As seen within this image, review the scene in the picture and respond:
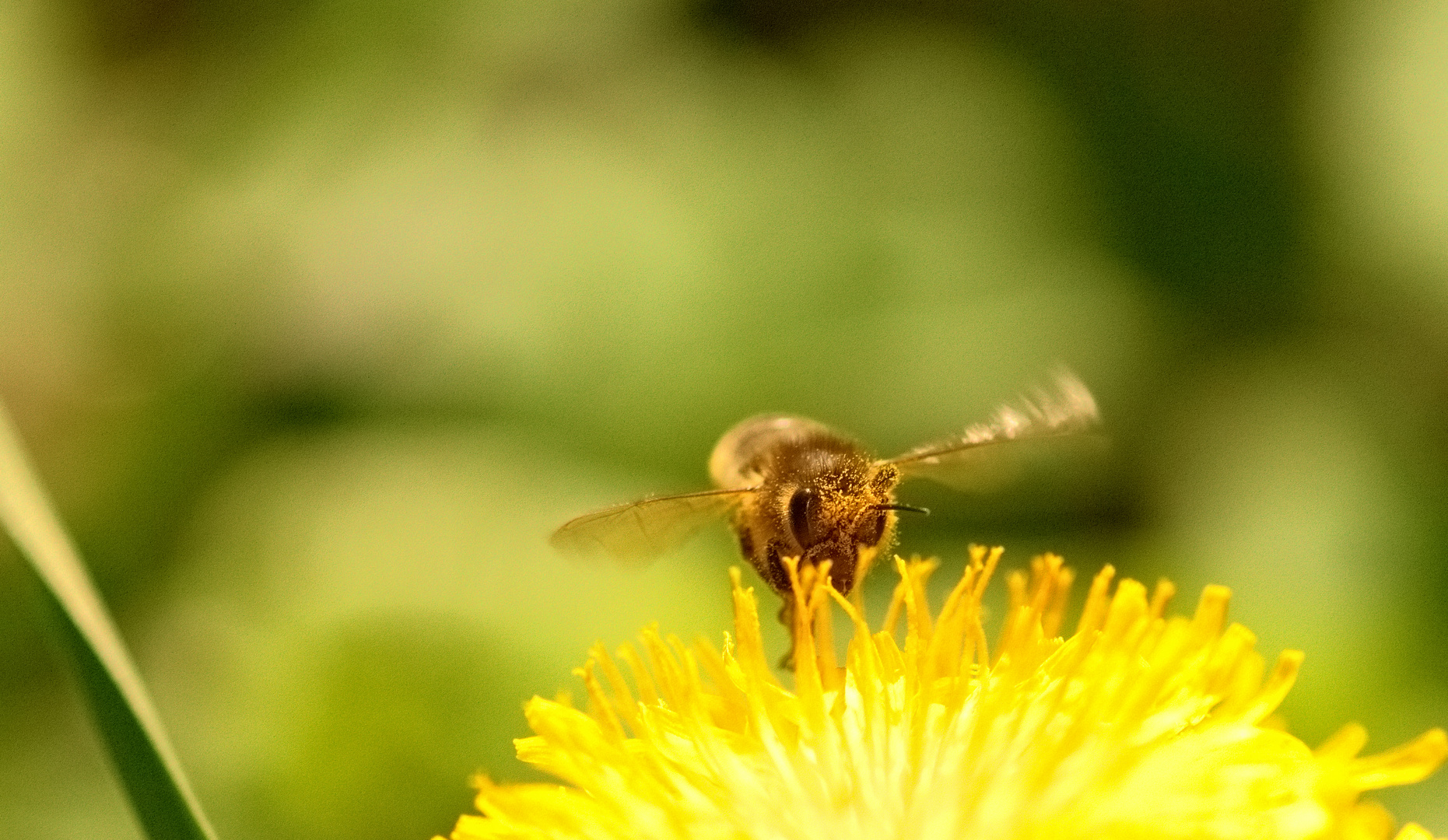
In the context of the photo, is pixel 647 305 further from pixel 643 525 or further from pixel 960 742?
pixel 960 742

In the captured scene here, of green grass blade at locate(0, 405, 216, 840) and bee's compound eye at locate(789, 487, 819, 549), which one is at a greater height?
bee's compound eye at locate(789, 487, 819, 549)

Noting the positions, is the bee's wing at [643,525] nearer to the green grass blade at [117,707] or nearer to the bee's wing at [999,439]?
the bee's wing at [999,439]

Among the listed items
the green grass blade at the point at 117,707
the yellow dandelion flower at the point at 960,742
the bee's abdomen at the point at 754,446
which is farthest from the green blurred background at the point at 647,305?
the green grass blade at the point at 117,707

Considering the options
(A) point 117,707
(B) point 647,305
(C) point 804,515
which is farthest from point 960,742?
(B) point 647,305

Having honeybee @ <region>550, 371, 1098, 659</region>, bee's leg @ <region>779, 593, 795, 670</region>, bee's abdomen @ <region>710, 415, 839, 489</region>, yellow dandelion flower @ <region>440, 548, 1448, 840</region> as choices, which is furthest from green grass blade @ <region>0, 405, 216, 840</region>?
bee's abdomen @ <region>710, 415, 839, 489</region>

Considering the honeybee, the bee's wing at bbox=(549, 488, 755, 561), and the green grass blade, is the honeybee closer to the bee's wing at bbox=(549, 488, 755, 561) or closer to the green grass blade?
the bee's wing at bbox=(549, 488, 755, 561)
